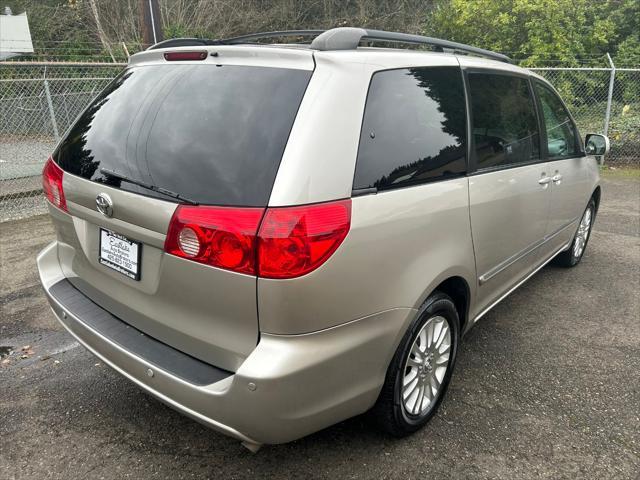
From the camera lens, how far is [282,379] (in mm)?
1752

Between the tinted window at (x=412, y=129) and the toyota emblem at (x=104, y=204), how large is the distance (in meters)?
0.98

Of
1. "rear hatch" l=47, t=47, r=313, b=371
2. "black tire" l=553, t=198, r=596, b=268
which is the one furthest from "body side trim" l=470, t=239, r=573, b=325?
"rear hatch" l=47, t=47, r=313, b=371

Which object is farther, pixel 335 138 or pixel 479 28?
pixel 479 28

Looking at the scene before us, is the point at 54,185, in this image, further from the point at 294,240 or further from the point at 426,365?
the point at 426,365

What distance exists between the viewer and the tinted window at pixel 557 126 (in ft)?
12.0

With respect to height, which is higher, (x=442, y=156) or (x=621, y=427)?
(x=442, y=156)

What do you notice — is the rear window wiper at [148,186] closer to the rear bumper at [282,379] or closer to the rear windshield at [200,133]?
the rear windshield at [200,133]

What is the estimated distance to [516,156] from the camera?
10.1 ft

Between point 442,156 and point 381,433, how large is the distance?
4.42 ft

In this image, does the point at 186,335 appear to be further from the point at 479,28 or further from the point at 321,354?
the point at 479,28

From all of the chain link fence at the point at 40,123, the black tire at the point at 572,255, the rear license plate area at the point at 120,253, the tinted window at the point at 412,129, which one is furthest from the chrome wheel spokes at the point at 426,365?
the chain link fence at the point at 40,123

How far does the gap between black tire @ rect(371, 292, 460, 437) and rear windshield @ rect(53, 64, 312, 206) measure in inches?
37.6

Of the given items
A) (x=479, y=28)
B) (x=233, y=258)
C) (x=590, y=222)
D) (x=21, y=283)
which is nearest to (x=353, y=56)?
(x=233, y=258)

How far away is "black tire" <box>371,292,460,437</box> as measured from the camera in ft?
7.24
